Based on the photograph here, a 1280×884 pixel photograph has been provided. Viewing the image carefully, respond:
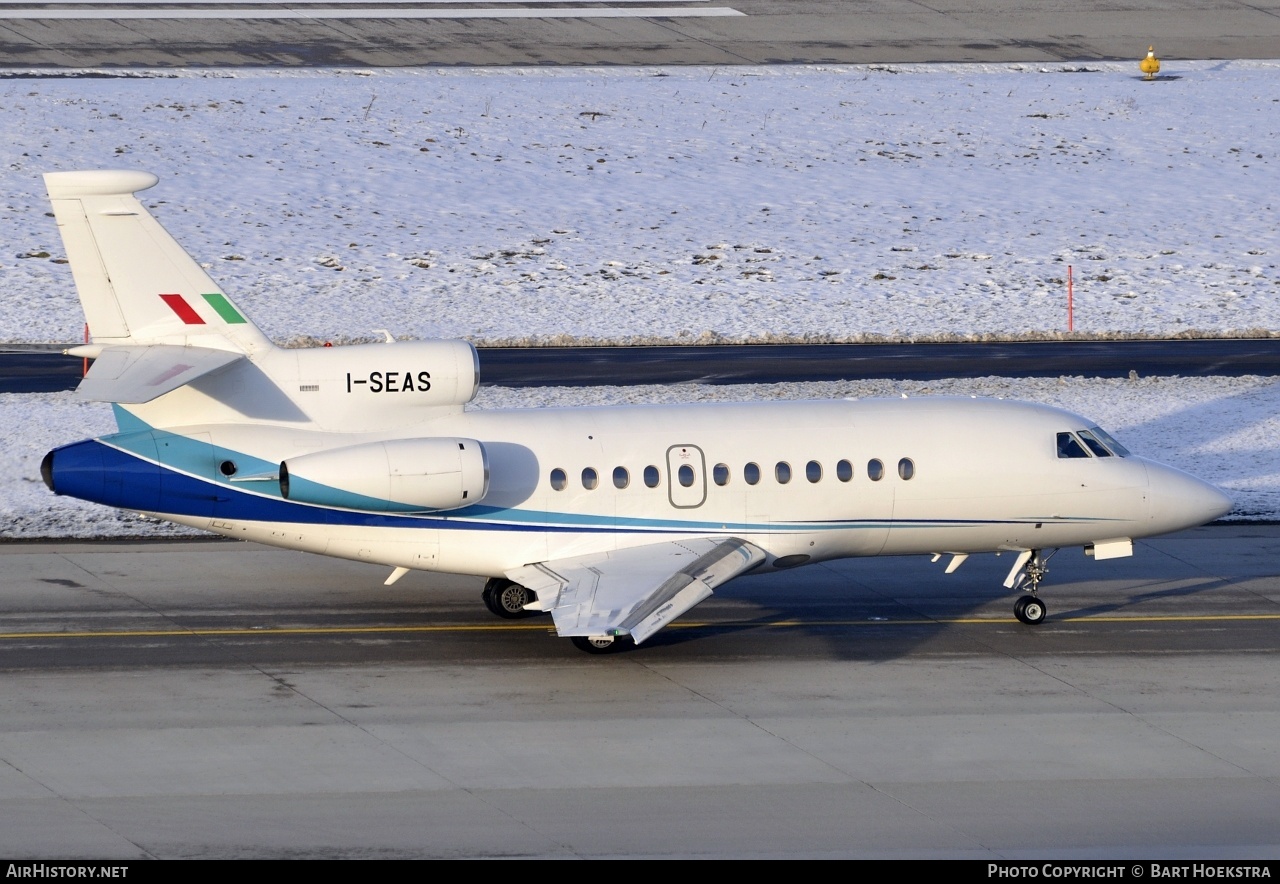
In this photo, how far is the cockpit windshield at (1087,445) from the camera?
23.2 metres

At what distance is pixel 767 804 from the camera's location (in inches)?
671

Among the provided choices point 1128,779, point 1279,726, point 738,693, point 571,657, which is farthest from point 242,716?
point 1279,726

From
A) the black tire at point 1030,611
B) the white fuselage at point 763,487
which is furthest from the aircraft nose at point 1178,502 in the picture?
the black tire at point 1030,611

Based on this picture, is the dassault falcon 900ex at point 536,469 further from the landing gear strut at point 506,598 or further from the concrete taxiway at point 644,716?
the concrete taxiway at point 644,716

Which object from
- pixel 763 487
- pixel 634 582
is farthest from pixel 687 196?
pixel 634 582

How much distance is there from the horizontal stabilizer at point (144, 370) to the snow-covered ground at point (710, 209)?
33.0 feet

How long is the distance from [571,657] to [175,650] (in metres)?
5.09

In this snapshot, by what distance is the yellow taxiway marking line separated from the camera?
22.2 m

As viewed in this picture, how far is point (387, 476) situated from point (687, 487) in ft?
12.9

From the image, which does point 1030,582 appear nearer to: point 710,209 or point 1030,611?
point 1030,611

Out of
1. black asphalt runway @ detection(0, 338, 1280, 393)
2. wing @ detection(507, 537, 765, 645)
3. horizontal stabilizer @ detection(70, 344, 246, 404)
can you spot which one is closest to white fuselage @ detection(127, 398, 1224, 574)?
wing @ detection(507, 537, 765, 645)

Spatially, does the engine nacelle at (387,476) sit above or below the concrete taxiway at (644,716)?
above

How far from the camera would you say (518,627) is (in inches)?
899

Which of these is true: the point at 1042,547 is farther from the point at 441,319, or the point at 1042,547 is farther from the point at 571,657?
the point at 441,319
